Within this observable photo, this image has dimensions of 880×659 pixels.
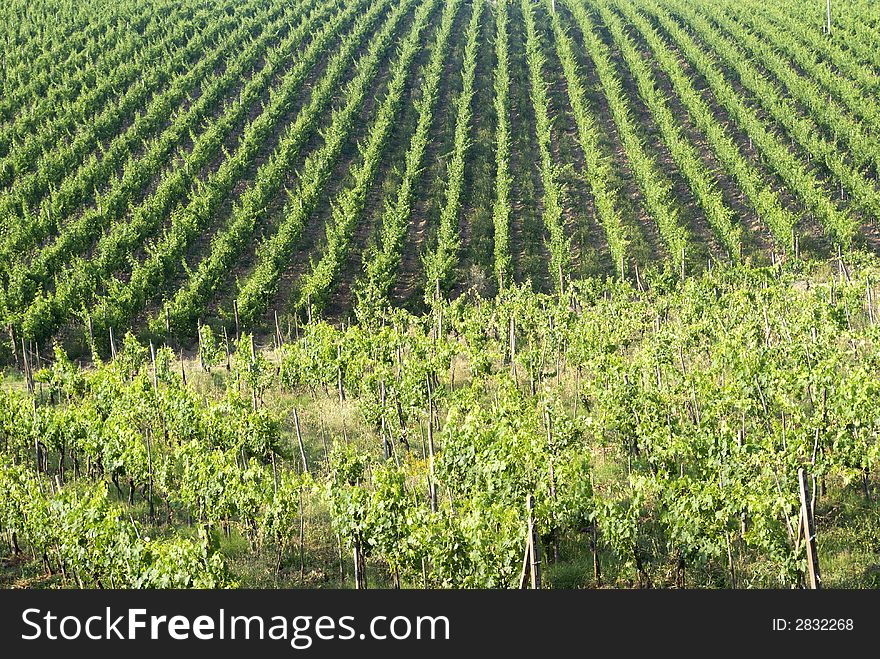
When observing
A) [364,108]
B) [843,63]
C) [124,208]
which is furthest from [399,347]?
[843,63]

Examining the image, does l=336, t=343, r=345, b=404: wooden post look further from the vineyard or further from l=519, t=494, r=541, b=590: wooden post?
l=519, t=494, r=541, b=590: wooden post

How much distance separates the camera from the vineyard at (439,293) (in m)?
16.3

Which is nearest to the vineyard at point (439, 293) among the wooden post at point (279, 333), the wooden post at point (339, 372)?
the wooden post at point (339, 372)

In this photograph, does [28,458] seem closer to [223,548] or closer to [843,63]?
[223,548]

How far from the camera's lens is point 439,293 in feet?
106

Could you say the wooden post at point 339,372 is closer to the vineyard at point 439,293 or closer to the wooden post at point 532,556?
the vineyard at point 439,293

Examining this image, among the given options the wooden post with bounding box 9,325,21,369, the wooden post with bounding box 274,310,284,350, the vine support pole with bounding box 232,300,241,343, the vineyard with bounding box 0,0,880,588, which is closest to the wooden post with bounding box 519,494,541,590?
the vineyard with bounding box 0,0,880,588

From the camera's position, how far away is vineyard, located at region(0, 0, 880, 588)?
53.5 feet

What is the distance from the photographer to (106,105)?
47.0 metres

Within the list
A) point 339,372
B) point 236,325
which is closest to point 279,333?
point 236,325

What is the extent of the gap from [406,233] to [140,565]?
23.9 metres

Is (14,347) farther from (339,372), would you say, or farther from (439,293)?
(439,293)

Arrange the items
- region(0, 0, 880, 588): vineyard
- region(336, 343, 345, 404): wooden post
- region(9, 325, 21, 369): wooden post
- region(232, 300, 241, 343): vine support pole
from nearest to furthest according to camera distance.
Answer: region(0, 0, 880, 588): vineyard
region(336, 343, 345, 404): wooden post
region(9, 325, 21, 369): wooden post
region(232, 300, 241, 343): vine support pole

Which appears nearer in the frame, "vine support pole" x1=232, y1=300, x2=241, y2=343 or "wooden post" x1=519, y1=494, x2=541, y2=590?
"wooden post" x1=519, y1=494, x2=541, y2=590
